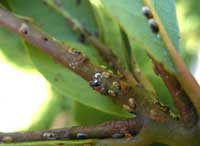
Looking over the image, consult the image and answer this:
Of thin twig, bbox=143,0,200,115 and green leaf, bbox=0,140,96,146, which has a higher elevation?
thin twig, bbox=143,0,200,115

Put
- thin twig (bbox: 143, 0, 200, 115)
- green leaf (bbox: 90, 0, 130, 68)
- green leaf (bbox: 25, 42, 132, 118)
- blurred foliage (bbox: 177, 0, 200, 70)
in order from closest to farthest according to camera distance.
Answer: thin twig (bbox: 143, 0, 200, 115), green leaf (bbox: 25, 42, 132, 118), green leaf (bbox: 90, 0, 130, 68), blurred foliage (bbox: 177, 0, 200, 70)

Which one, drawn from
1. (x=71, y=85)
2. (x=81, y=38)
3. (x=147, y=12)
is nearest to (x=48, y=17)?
(x=81, y=38)

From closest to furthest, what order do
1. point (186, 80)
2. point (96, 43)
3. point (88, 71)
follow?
1. point (186, 80)
2. point (88, 71)
3. point (96, 43)

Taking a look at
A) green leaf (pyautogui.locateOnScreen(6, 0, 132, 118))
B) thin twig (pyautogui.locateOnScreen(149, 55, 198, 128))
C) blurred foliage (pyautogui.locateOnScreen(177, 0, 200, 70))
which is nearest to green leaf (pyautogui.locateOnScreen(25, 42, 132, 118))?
green leaf (pyautogui.locateOnScreen(6, 0, 132, 118))

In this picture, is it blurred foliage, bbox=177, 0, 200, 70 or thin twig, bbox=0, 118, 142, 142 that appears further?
blurred foliage, bbox=177, 0, 200, 70

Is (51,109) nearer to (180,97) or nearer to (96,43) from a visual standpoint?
(96,43)

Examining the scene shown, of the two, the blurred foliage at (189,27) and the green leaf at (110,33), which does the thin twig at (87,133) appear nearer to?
the green leaf at (110,33)

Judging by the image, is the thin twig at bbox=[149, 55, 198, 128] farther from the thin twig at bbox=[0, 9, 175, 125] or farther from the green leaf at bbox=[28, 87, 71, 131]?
the green leaf at bbox=[28, 87, 71, 131]

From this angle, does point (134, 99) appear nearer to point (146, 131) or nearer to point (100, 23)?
point (146, 131)
